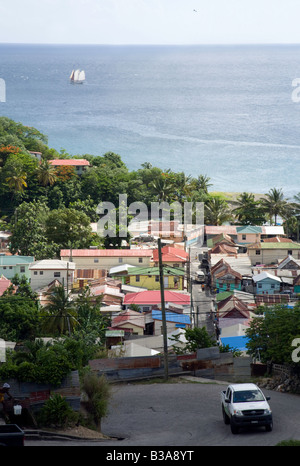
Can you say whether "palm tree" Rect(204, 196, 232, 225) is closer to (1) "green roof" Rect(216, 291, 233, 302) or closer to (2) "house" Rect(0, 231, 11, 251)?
(2) "house" Rect(0, 231, 11, 251)

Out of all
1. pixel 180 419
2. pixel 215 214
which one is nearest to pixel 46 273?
pixel 215 214

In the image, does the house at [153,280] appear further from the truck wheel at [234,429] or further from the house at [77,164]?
the truck wheel at [234,429]

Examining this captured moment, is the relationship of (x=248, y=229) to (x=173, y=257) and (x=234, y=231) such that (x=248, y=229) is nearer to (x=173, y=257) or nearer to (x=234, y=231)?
(x=234, y=231)

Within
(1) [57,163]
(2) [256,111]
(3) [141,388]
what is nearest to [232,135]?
(2) [256,111]

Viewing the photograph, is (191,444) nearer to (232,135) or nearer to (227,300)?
(227,300)

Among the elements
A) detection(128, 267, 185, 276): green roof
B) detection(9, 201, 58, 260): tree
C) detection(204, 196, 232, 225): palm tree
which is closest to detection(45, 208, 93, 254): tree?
detection(9, 201, 58, 260): tree

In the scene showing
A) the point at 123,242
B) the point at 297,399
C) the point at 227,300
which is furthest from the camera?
the point at 123,242

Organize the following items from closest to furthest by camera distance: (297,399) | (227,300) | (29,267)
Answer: (297,399)
(227,300)
(29,267)
